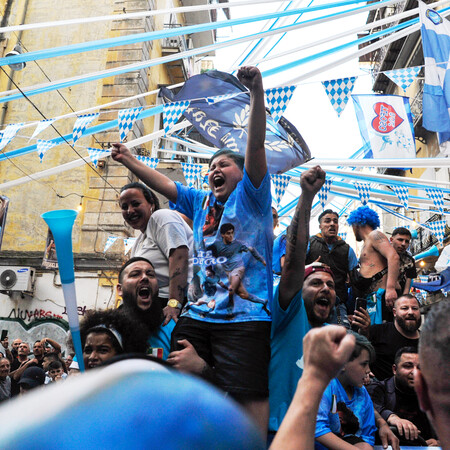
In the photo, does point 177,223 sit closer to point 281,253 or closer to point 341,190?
point 281,253

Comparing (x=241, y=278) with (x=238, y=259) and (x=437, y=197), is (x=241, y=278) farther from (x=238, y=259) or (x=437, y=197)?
(x=437, y=197)

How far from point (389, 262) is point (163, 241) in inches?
113

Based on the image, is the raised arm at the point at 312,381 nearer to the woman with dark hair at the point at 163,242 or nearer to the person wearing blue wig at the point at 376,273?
the woman with dark hair at the point at 163,242

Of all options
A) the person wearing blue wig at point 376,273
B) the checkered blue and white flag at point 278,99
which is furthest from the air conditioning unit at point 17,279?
the person wearing blue wig at point 376,273

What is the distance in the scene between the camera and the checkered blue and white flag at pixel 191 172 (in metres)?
10.0

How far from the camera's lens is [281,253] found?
5090mm

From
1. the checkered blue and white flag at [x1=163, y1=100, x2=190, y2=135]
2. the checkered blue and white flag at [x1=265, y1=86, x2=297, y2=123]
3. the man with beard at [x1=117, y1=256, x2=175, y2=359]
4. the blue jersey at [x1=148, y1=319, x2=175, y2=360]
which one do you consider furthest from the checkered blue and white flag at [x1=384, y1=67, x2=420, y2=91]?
the blue jersey at [x1=148, y1=319, x2=175, y2=360]

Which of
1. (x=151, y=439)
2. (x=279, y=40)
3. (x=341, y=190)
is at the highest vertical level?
(x=279, y=40)

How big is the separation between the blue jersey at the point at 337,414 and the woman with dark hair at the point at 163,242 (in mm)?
1068

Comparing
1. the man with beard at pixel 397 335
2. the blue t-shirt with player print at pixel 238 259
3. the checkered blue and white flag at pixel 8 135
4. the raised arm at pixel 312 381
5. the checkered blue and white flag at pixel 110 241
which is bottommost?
the man with beard at pixel 397 335

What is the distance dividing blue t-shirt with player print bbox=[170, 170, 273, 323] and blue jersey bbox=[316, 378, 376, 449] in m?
A: 0.79

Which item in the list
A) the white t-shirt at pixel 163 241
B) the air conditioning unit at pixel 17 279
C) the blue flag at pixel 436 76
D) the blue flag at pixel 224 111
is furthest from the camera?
the air conditioning unit at pixel 17 279

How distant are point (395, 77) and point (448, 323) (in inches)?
235

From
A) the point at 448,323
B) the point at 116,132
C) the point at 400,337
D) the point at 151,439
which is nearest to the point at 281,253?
the point at 400,337
